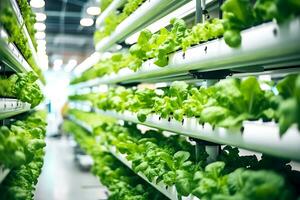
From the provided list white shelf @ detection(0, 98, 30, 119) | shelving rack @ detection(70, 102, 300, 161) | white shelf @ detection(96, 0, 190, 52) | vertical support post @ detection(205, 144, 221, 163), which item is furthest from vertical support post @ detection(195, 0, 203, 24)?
white shelf @ detection(0, 98, 30, 119)

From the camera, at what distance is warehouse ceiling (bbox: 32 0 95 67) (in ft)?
35.8

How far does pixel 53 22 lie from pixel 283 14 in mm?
12344

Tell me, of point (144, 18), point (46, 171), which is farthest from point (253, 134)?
point (46, 171)

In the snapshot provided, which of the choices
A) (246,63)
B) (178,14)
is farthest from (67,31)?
(246,63)

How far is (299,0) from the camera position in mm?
1374

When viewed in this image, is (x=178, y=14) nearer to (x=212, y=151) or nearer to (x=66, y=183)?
(x=212, y=151)

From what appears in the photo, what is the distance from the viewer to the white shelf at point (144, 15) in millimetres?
3238

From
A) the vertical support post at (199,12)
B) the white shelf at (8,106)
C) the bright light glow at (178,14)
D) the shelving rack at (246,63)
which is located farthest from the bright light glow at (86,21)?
the vertical support post at (199,12)

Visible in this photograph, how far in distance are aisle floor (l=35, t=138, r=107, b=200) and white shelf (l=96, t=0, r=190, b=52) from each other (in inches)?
103

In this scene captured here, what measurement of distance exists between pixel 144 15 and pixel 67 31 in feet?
37.4

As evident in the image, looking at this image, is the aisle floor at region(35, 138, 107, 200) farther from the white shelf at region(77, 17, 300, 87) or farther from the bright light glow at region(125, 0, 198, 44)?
the white shelf at region(77, 17, 300, 87)

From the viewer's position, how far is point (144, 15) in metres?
3.68

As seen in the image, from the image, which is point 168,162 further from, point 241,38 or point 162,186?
point 241,38

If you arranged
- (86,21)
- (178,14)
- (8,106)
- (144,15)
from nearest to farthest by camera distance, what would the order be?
1. (8,106)
2. (178,14)
3. (144,15)
4. (86,21)
